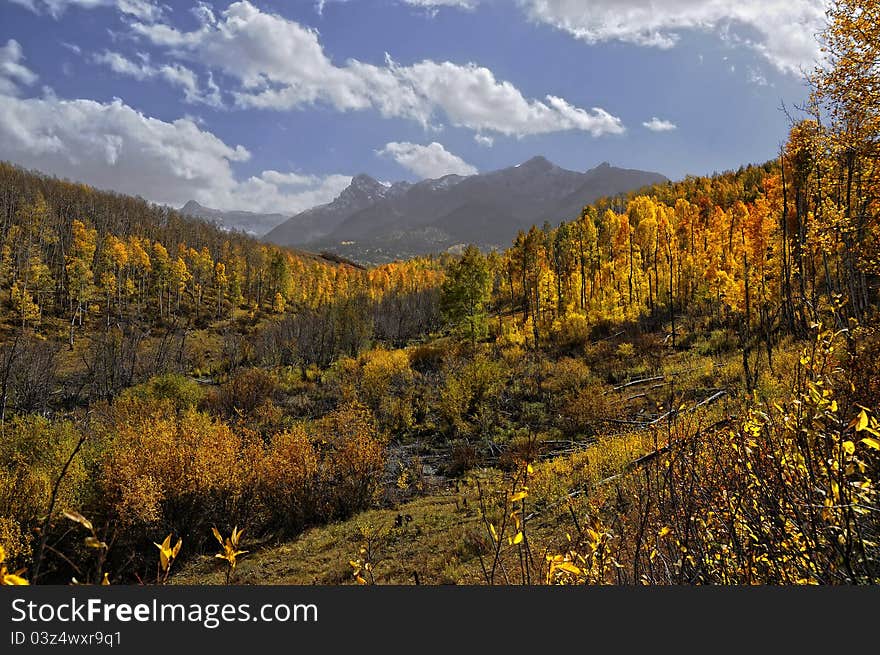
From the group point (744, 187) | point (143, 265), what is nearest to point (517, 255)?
point (744, 187)

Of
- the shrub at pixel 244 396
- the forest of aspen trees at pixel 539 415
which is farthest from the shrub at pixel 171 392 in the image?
the shrub at pixel 244 396

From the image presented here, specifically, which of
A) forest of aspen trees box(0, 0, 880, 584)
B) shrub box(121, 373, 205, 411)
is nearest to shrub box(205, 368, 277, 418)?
forest of aspen trees box(0, 0, 880, 584)

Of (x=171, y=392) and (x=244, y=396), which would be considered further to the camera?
(x=244, y=396)

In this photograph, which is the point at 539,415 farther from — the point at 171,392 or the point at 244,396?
the point at 171,392

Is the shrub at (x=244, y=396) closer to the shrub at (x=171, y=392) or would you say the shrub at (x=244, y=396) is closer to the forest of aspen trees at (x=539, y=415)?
the forest of aspen trees at (x=539, y=415)

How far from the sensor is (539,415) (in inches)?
855

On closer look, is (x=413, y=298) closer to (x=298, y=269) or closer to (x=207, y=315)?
(x=207, y=315)

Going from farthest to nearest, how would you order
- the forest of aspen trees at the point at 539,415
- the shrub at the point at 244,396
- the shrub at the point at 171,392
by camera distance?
1. the shrub at the point at 244,396
2. the shrub at the point at 171,392
3. the forest of aspen trees at the point at 539,415

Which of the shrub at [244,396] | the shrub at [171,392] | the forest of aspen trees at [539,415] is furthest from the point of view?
the shrub at [244,396]

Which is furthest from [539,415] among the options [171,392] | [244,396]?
[171,392]

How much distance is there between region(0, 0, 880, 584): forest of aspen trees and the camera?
2656mm

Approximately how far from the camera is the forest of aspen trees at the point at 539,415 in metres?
2.66

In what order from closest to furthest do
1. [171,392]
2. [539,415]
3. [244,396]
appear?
[539,415] → [171,392] → [244,396]

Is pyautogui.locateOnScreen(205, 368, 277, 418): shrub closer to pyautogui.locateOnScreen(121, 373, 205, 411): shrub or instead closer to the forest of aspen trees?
the forest of aspen trees
